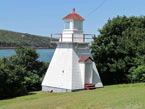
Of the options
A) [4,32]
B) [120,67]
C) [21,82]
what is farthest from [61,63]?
[4,32]

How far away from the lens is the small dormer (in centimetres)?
2156

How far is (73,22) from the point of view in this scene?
21594 millimetres

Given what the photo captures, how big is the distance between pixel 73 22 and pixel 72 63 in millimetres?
3872

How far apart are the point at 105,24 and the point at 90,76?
910 cm

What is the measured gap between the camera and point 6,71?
20188mm

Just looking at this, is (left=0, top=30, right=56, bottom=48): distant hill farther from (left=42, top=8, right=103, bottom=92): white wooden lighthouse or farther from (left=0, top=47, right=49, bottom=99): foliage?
(left=42, top=8, right=103, bottom=92): white wooden lighthouse

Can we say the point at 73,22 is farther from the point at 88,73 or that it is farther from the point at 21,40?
the point at 21,40

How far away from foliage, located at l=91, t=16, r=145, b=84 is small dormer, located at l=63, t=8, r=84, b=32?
19.8 feet

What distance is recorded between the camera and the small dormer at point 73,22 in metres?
21.6

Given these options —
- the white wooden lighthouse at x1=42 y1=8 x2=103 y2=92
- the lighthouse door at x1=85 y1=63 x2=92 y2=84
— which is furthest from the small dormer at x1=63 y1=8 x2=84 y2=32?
the lighthouse door at x1=85 y1=63 x2=92 y2=84

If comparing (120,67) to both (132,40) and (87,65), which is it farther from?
(87,65)

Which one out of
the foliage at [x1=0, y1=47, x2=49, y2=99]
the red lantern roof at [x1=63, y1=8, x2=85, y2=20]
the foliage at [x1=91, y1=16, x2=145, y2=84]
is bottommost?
the foliage at [x1=0, y1=47, x2=49, y2=99]

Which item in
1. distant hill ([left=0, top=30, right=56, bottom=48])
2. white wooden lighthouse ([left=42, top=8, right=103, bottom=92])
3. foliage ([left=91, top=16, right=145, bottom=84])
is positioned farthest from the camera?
distant hill ([left=0, top=30, right=56, bottom=48])

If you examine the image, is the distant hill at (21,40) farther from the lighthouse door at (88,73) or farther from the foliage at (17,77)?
the lighthouse door at (88,73)
